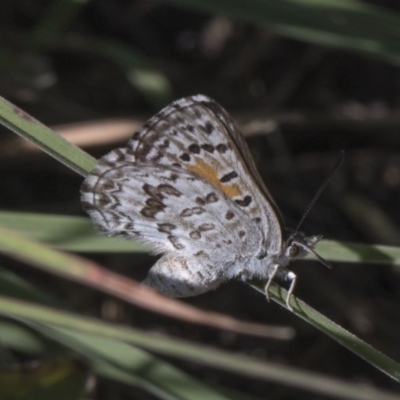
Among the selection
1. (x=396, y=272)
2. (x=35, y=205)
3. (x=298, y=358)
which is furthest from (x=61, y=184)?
(x=396, y=272)

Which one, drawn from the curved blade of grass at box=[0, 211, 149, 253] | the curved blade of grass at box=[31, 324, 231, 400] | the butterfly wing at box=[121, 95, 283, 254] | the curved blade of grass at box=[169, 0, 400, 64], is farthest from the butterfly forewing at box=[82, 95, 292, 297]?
the curved blade of grass at box=[169, 0, 400, 64]

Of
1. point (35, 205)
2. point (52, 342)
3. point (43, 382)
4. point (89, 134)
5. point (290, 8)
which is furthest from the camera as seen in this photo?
point (35, 205)

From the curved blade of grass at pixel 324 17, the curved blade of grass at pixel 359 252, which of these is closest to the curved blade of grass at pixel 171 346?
the curved blade of grass at pixel 359 252

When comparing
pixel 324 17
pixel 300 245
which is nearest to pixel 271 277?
pixel 300 245

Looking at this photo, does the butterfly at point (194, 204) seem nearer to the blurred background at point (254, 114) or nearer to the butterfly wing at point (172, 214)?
the butterfly wing at point (172, 214)

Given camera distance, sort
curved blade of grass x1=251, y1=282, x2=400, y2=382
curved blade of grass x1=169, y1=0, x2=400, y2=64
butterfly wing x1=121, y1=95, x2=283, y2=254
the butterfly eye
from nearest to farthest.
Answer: curved blade of grass x1=251, y1=282, x2=400, y2=382, butterfly wing x1=121, y1=95, x2=283, y2=254, the butterfly eye, curved blade of grass x1=169, y1=0, x2=400, y2=64

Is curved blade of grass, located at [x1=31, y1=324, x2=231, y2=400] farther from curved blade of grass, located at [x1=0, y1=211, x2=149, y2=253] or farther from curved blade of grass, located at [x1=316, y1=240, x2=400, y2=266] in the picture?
curved blade of grass, located at [x1=316, y1=240, x2=400, y2=266]

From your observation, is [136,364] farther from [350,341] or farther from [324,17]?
[324,17]

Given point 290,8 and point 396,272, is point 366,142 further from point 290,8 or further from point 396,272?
point 290,8

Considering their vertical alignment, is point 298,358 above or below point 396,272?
below
